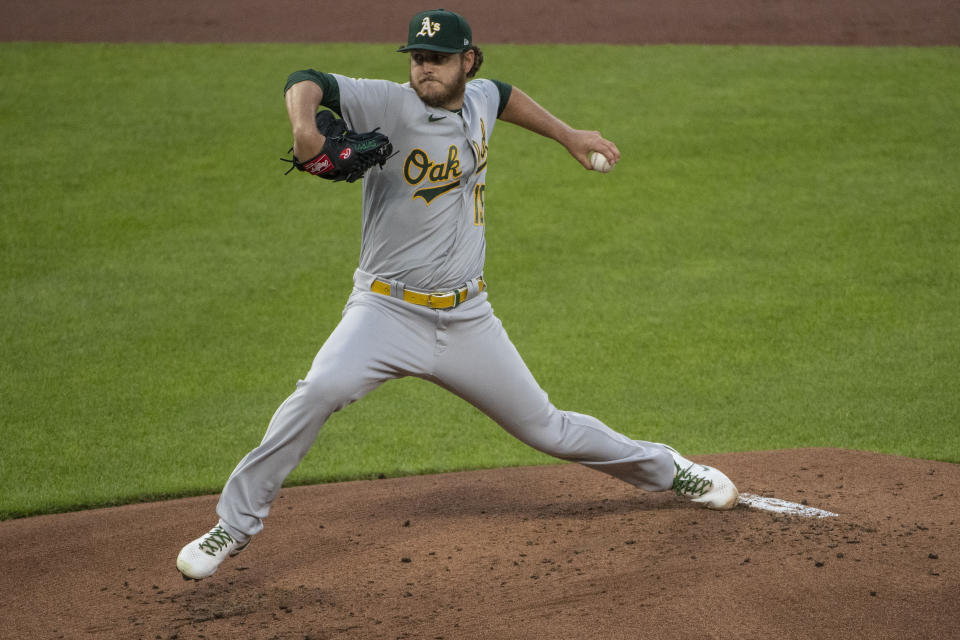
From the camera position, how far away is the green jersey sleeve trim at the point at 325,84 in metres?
3.60

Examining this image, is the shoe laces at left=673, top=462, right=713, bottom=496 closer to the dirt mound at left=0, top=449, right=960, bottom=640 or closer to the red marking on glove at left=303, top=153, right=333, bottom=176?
the dirt mound at left=0, top=449, right=960, bottom=640

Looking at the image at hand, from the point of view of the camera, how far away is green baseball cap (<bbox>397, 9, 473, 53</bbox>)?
377 centimetres

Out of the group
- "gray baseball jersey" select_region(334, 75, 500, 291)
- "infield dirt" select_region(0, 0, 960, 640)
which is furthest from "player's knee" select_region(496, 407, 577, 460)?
"gray baseball jersey" select_region(334, 75, 500, 291)

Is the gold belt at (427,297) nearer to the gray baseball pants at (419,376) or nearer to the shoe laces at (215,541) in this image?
the gray baseball pants at (419,376)

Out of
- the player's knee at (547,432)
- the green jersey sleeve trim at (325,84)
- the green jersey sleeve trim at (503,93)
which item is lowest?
the player's knee at (547,432)

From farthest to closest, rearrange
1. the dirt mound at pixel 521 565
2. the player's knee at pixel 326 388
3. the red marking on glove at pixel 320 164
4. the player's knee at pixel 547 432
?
the player's knee at pixel 547 432, the player's knee at pixel 326 388, the dirt mound at pixel 521 565, the red marking on glove at pixel 320 164

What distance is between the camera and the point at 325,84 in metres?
3.66

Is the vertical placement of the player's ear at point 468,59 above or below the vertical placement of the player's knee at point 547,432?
above

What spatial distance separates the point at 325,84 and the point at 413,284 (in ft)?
2.59

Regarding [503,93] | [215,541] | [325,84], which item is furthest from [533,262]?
[215,541]

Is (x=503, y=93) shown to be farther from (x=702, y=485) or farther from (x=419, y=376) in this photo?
(x=702, y=485)

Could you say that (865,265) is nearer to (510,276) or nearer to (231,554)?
(510,276)

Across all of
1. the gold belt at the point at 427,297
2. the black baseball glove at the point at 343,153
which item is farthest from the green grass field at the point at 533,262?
the black baseball glove at the point at 343,153

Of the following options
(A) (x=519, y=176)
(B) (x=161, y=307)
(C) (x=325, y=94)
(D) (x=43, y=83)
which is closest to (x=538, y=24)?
(A) (x=519, y=176)
